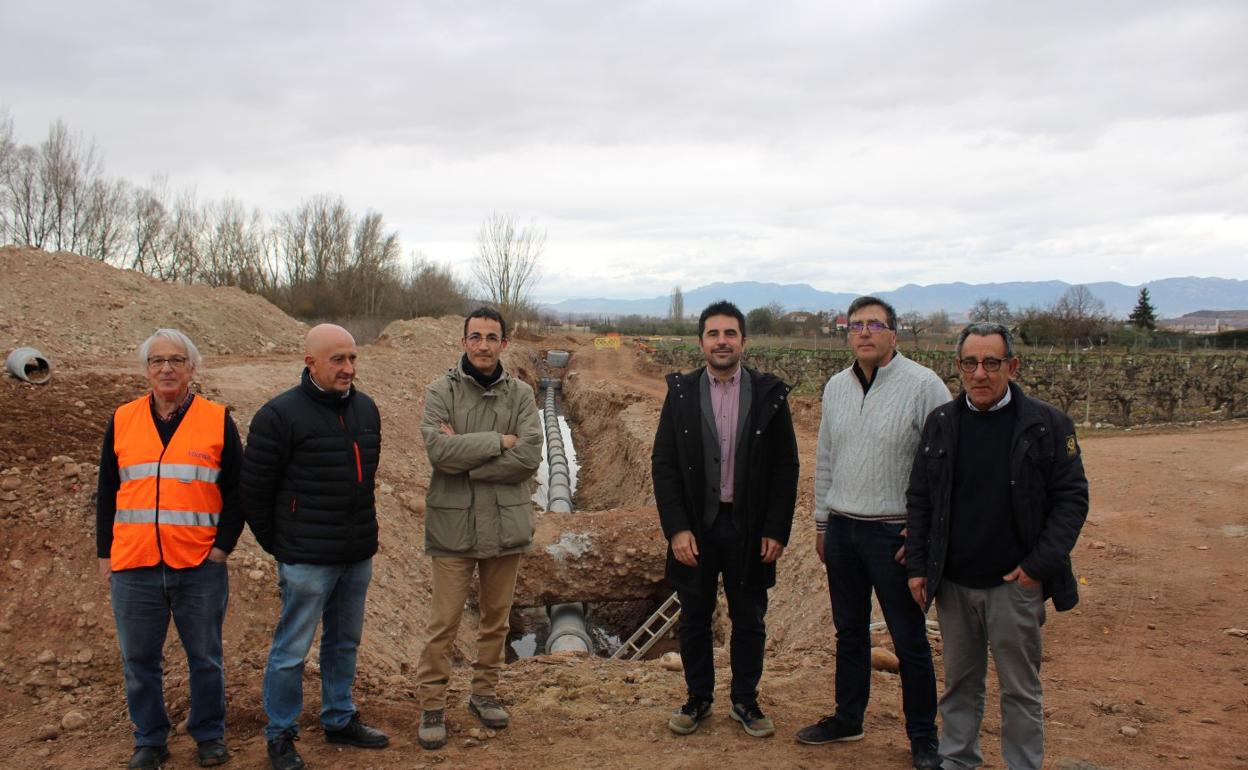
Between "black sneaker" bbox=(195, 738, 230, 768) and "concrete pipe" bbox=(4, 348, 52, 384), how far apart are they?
5.85 meters

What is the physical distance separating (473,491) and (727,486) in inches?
49.9

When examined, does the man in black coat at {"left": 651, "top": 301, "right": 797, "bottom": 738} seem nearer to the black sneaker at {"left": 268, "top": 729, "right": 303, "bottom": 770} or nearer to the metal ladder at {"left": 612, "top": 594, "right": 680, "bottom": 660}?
the black sneaker at {"left": 268, "top": 729, "right": 303, "bottom": 770}

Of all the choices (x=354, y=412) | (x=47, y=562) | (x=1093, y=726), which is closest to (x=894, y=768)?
(x=1093, y=726)

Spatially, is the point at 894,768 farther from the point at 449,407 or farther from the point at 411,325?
the point at 411,325

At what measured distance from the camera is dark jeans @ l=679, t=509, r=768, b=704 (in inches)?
147

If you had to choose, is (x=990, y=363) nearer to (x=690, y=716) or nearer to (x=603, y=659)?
(x=690, y=716)

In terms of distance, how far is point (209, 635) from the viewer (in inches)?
139

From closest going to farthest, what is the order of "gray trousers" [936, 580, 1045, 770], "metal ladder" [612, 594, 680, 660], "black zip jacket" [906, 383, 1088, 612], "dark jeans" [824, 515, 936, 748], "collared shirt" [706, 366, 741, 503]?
"black zip jacket" [906, 383, 1088, 612]
"gray trousers" [936, 580, 1045, 770]
"dark jeans" [824, 515, 936, 748]
"collared shirt" [706, 366, 741, 503]
"metal ladder" [612, 594, 680, 660]

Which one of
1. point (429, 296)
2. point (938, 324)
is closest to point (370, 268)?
point (429, 296)

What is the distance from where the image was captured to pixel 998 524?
3072mm

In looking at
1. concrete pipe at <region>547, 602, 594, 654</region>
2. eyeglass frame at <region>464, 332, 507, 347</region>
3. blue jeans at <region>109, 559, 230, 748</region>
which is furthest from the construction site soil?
eyeglass frame at <region>464, 332, 507, 347</region>

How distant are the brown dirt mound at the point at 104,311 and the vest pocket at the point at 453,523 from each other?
12.3 meters

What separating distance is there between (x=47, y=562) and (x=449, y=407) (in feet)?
12.4

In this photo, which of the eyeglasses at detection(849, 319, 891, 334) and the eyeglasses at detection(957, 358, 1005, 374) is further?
the eyeglasses at detection(849, 319, 891, 334)
